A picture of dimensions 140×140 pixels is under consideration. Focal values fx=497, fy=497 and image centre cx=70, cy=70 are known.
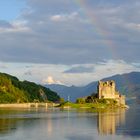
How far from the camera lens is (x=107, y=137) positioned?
287 feet

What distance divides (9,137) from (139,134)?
2472 centimetres

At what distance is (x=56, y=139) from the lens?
8356 cm

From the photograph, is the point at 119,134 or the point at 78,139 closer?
the point at 78,139

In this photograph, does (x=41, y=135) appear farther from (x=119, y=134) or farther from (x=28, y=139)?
(x=119, y=134)

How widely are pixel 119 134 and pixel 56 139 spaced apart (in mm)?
13834

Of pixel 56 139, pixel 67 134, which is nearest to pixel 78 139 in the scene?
pixel 56 139

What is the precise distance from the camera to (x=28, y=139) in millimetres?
82625

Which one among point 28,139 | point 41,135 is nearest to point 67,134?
point 41,135

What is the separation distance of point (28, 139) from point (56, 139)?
4.72 meters

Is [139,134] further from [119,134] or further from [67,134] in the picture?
[67,134]

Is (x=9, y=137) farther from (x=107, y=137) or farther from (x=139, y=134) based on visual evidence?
(x=139, y=134)

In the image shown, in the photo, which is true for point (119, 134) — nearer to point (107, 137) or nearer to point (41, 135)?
point (107, 137)

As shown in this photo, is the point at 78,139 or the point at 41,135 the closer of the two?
the point at 78,139

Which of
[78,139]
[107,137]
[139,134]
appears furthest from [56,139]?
[139,134]
